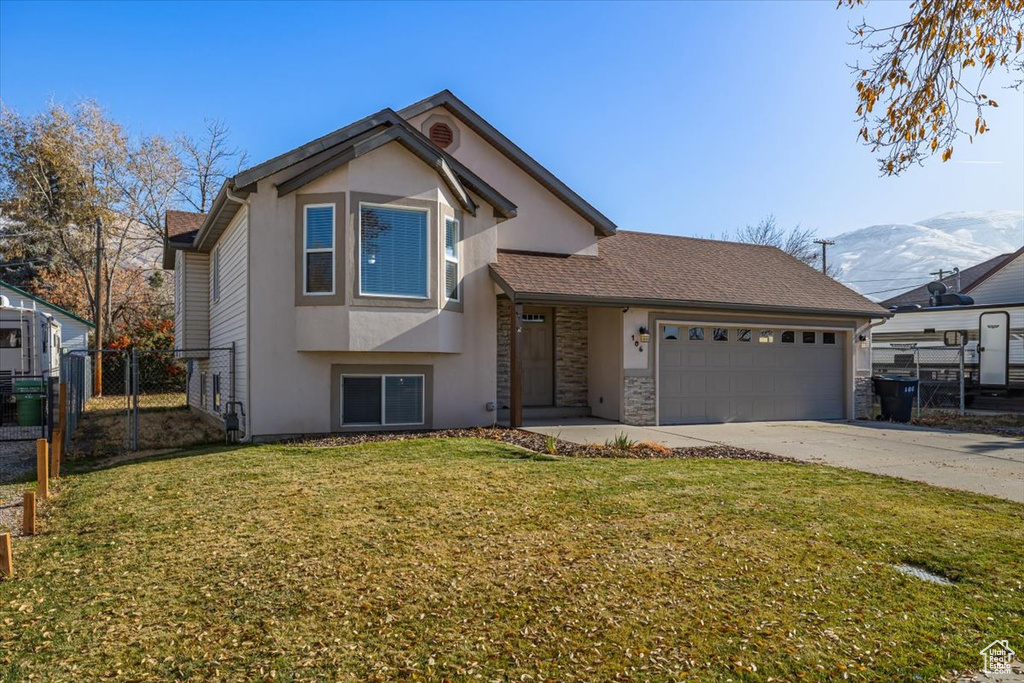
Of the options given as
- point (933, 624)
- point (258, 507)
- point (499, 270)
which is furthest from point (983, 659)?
point (499, 270)

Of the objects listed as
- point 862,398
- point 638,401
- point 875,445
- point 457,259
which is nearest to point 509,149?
point 457,259

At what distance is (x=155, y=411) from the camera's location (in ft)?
60.5

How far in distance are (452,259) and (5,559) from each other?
847 cm

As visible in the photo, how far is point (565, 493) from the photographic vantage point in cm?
732

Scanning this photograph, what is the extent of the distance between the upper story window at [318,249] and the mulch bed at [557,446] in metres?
2.51

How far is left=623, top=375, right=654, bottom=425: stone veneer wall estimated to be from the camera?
13.8 metres

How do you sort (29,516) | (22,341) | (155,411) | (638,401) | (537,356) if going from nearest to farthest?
(29,516), (638,401), (537,356), (22,341), (155,411)

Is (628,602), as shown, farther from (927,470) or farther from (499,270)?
(499,270)

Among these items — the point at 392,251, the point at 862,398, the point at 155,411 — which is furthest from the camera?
the point at 155,411

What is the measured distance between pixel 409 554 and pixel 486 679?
1.97 metres

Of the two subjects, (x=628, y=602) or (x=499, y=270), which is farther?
(x=499, y=270)

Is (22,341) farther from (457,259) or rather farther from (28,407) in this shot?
(457,259)

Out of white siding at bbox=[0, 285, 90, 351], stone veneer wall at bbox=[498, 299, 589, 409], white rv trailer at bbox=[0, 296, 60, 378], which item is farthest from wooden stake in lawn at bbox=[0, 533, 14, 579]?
white siding at bbox=[0, 285, 90, 351]

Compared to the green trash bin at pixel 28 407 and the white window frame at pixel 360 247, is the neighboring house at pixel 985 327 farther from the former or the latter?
the green trash bin at pixel 28 407
